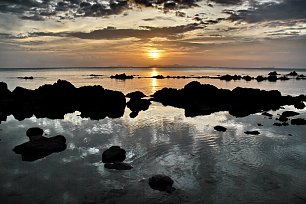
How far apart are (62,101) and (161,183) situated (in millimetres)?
46221

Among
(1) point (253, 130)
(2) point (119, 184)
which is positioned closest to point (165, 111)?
(1) point (253, 130)

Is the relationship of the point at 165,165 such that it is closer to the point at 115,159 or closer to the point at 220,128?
the point at 115,159

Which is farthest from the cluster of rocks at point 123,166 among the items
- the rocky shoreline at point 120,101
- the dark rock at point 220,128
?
the rocky shoreline at point 120,101

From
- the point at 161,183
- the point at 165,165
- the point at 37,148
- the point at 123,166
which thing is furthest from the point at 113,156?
the point at 37,148

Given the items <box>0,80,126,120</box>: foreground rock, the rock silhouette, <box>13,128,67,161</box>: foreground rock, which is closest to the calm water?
the rock silhouette

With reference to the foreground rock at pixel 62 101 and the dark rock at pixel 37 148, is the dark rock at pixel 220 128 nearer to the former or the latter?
the dark rock at pixel 37 148

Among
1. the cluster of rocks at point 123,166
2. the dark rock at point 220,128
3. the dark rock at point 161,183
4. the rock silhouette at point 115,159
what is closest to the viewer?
the dark rock at point 161,183

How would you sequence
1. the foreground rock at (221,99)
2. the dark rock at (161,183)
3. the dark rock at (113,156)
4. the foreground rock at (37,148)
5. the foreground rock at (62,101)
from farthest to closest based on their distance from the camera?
the foreground rock at (221,99) < the foreground rock at (62,101) < the foreground rock at (37,148) < the dark rock at (113,156) < the dark rock at (161,183)

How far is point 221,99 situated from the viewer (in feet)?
203

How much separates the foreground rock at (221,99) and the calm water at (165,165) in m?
17.3

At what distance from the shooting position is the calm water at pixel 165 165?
18.4 m

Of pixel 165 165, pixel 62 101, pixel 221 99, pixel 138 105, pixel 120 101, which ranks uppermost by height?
pixel 221 99

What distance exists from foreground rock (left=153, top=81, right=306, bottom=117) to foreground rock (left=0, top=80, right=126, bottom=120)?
1219 cm

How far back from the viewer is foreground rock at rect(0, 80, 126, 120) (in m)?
51.8
